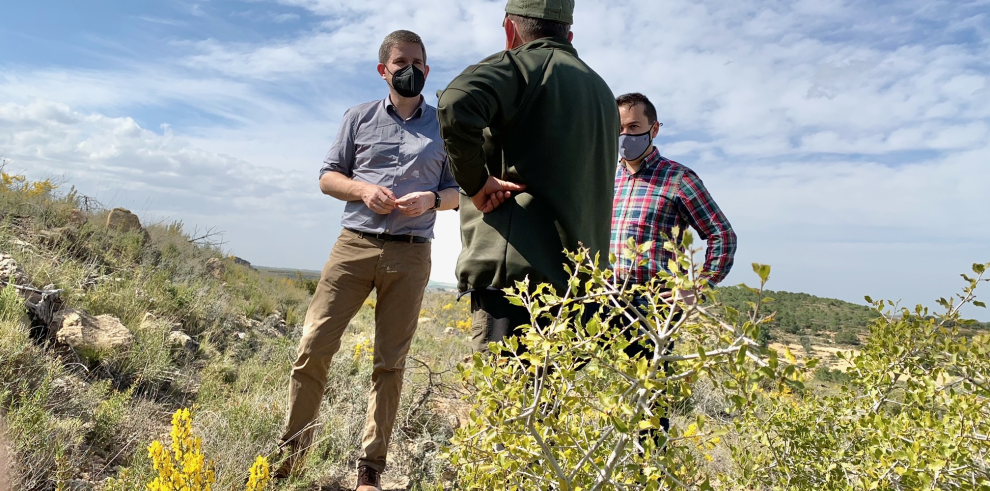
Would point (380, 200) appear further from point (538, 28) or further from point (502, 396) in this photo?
point (502, 396)

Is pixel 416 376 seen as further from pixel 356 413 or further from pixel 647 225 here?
pixel 647 225

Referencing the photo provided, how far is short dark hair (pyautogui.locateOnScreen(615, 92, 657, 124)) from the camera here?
3.28 meters

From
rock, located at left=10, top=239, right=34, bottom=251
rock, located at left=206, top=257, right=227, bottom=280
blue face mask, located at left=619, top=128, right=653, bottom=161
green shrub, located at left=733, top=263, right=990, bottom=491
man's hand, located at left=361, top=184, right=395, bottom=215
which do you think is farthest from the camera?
rock, located at left=206, top=257, right=227, bottom=280

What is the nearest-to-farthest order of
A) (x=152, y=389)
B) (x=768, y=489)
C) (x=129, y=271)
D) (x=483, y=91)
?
(x=483, y=91) → (x=768, y=489) → (x=152, y=389) → (x=129, y=271)

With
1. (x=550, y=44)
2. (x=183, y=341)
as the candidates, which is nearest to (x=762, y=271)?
(x=550, y=44)

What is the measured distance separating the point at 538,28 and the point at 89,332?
3.69 meters

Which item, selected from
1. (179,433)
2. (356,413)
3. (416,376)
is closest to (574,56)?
(179,433)

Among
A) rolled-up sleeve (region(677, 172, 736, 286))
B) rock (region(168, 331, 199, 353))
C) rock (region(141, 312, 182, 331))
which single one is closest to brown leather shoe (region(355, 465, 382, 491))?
rolled-up sleeve (region(677, 172, 736, 286))

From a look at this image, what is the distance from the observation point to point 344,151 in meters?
3.06

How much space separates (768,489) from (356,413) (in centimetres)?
254

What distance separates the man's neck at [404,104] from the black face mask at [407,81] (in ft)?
0.17

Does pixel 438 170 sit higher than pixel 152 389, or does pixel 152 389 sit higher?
pixel 438 170

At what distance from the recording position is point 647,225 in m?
3.10

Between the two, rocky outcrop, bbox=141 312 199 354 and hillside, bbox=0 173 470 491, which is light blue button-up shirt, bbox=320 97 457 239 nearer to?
hillside, bbox=0 173 470 491
